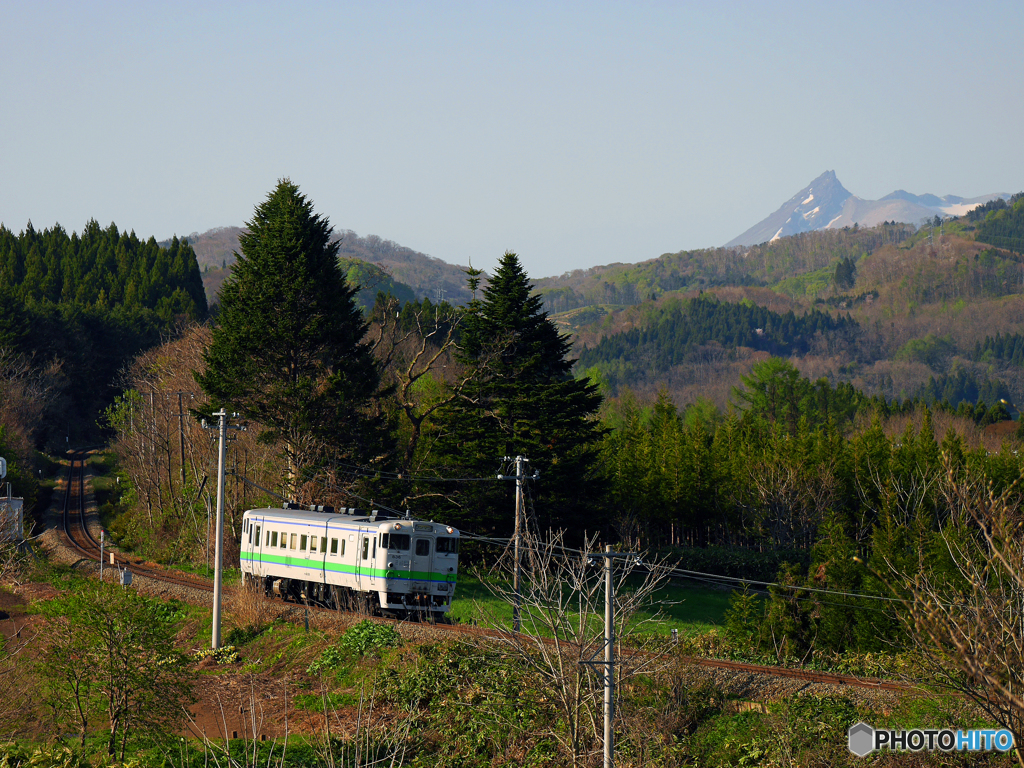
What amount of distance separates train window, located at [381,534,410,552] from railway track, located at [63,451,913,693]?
229cm

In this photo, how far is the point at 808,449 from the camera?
6575 centimetres

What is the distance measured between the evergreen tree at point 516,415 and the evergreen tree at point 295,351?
4819 mm

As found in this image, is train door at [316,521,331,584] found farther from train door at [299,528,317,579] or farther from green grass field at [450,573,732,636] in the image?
green grass field at [450,573,732,636]

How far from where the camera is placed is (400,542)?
30.6 meters

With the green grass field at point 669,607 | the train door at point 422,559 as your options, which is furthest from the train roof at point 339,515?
the green grass field at point 669,607

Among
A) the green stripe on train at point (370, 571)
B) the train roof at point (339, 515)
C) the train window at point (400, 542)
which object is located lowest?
the green stripe on train at point (370, 571)

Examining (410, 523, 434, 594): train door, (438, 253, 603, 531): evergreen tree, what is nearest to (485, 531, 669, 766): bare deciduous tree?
(410, 523, 434, 594): train door

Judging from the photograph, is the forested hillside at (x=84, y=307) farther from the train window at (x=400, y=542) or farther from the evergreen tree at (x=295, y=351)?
the train window at (x=400, y=542)

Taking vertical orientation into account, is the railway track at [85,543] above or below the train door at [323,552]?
below

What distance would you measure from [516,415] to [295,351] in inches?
441

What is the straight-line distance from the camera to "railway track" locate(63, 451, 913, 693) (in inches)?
954

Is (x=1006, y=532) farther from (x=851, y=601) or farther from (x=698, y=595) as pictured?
(x=698, y=595)

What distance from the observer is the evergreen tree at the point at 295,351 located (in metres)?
44.4

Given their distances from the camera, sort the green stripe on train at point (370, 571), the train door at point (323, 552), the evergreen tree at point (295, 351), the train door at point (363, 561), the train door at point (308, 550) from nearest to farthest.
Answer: the green stripe on train at point (370, 571), the train door at point (363, 561), the train door at point (323, 552), the train door at point (308, 550), the evergreen tree at point (295, 351)
